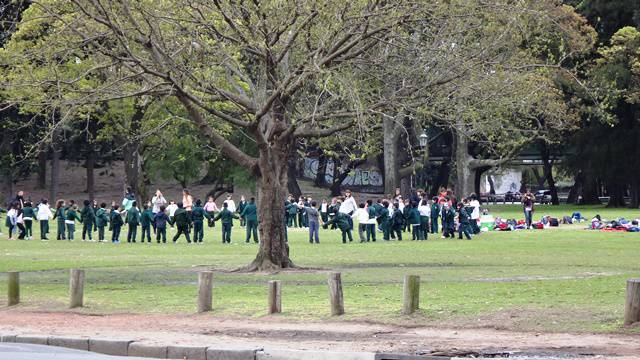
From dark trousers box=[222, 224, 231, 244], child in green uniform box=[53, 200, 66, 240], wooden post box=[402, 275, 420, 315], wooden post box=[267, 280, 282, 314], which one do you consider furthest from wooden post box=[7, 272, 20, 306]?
child in green uniform box=[53, 200, 66, 240]

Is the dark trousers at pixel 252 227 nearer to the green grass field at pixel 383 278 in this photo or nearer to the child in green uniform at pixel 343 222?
the green grass field at pixel 383 278

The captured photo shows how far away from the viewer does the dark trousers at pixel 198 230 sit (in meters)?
45.6

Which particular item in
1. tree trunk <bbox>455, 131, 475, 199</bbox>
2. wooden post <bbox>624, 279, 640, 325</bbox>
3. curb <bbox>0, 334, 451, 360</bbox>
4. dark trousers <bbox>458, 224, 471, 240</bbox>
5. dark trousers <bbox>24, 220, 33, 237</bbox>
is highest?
tree trunk <bbox>455, 131, 475, 199</bbox>

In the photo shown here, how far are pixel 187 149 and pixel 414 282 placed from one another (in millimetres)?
56482

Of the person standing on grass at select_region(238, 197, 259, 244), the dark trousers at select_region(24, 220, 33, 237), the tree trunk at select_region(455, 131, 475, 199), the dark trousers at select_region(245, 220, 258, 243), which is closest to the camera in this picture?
the person standing on grass at select_region(238, 197, 259, 244)

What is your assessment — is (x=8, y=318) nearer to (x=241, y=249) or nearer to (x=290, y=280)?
(x=290, y=280)

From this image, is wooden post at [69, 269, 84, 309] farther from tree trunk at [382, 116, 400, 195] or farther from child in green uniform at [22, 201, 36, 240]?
tree trunk at [382, 116, 400, 195]

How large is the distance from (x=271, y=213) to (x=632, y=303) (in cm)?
1388

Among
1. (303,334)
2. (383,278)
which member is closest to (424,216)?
(383,278)

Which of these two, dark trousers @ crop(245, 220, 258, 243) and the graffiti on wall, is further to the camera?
the graffiti on wall

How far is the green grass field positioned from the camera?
18.4 meters

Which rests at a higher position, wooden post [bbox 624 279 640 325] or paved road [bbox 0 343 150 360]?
wooden post [bbox 624 279 640 325]

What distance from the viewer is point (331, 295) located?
1844 cm

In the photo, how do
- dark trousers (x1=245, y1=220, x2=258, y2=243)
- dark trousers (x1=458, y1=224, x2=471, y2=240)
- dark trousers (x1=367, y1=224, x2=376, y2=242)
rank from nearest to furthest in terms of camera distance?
dark trousers (x1=458, y1=224, x2=471, y2=240)
dark trousers (x1=245, y1=220, x2=258, y2=243)
dark trousers (x1=367, y1=224, x2=376, y2=242)
